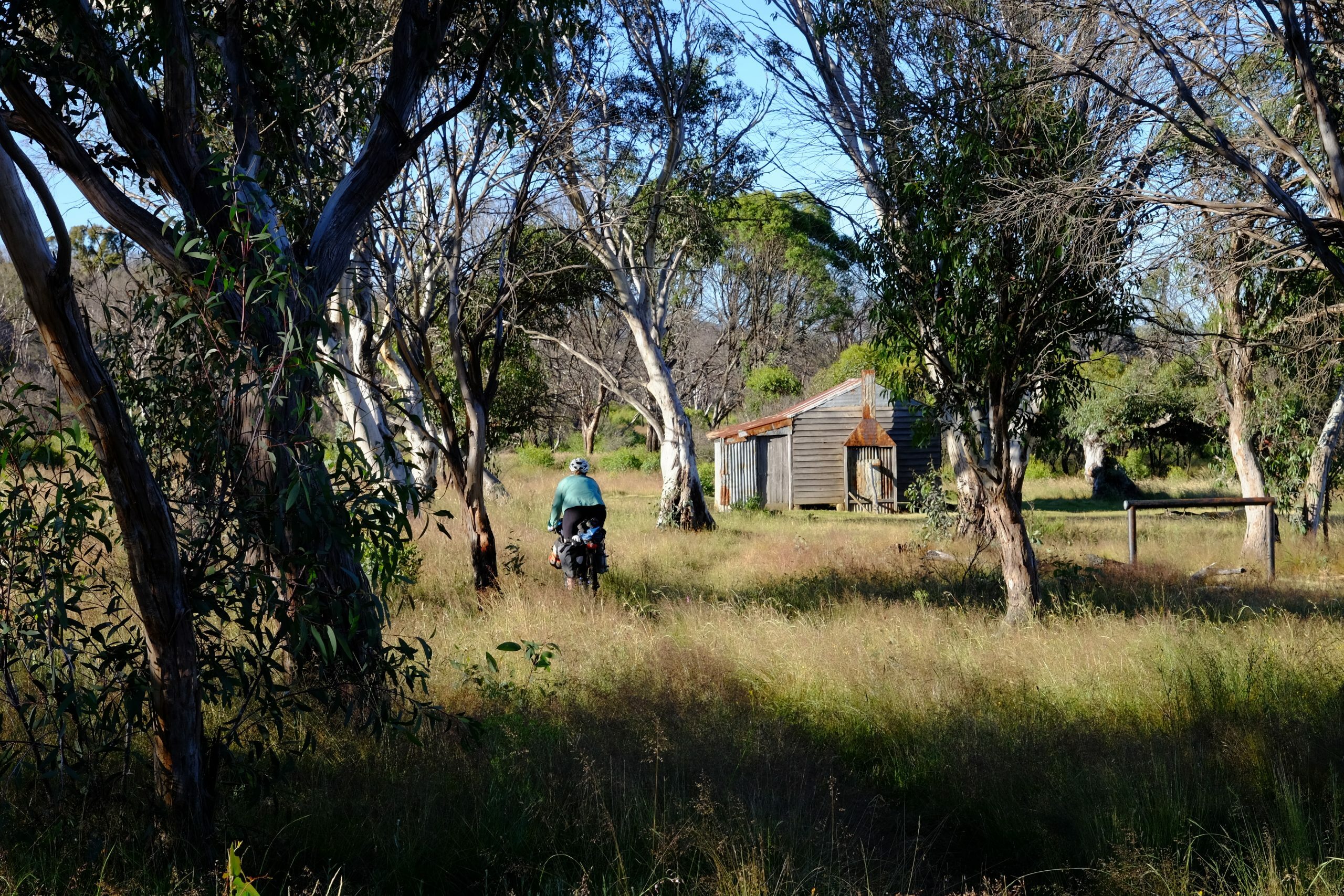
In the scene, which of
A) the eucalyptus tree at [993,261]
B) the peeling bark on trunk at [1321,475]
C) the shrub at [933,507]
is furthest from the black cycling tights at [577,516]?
the peeling bark on trunk at [1321,475]

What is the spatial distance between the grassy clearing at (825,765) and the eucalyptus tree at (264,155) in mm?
868

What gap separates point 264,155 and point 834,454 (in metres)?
25.5

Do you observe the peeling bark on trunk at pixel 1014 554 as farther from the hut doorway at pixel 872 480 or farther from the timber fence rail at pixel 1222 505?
the hut doorway at pixel 872 480

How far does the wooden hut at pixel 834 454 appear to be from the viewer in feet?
102

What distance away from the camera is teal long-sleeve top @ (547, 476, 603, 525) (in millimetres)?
10914

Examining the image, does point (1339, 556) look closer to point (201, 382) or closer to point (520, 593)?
point (520, 593)

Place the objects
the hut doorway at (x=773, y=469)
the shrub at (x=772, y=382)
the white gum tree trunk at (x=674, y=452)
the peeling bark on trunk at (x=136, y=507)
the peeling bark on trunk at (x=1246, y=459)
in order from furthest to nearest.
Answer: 1. the shrub at (x=772, y=382)
2. the hut doorway at (x=773, y=469)
3. the white gum tree trunk at (x=674, y=452)
4. the peeling bark on trunk at (x=1246, y=459)
5. the peeling bark on trunk at (x=136, y=507)

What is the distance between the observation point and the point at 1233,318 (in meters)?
16.1

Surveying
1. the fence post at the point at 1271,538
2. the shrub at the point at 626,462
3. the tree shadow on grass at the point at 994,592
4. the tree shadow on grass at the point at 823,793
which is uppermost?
the shrub at the point at 626,462

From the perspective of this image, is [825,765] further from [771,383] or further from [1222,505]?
[771,383]

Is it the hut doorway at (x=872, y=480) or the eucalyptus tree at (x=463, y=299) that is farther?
the hut doorway at (x=872, y=480)

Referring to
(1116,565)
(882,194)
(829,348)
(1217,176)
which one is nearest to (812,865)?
(1217,176)

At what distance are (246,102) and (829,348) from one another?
55.1 m

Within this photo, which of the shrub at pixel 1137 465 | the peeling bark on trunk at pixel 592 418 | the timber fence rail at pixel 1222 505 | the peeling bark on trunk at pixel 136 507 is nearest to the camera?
the peeling bark on trunk at pixel 136 507
